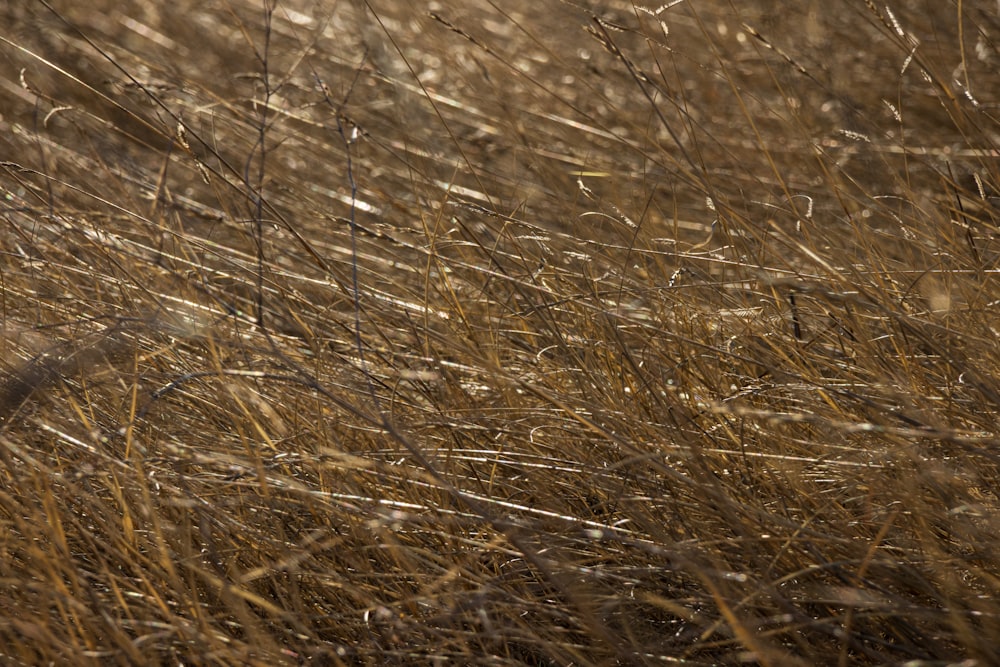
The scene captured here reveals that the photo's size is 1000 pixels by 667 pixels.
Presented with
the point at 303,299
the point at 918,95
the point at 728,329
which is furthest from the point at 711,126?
the point at 303,299

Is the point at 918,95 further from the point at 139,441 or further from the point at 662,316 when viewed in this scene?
the point at 139,441

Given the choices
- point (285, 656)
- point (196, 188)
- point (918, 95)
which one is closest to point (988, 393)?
point (285, 656)

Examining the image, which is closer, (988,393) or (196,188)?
(988,393)

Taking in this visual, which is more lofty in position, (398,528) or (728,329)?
(728,329)

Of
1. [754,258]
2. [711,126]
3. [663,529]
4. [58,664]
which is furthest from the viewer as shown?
[711,126]

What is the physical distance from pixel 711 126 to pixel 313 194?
0.87 metres

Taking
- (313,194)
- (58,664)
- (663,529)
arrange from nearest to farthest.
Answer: (58,664) < (663,529) < (313,194)

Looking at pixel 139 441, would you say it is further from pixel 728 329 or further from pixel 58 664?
pixel 728 329

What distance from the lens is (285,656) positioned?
900 mm

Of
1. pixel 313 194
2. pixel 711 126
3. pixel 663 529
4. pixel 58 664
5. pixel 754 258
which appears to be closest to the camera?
pixel 58 664

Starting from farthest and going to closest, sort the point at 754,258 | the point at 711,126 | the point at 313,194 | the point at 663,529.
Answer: the point at 711,126
the point at 313,194
the point at 754,258
the point at 663,529

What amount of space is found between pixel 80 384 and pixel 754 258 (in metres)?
0.79

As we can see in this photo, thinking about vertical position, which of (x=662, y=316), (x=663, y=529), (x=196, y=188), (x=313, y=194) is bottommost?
→ (x=196, y=188)

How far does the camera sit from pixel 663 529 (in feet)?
3.23
